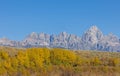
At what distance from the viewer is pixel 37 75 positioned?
24.0 m

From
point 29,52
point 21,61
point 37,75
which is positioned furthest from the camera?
point 29,52

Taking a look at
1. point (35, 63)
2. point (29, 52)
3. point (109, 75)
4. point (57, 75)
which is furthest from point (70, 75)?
point (29, 52)

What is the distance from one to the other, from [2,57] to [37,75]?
5736 centimetres

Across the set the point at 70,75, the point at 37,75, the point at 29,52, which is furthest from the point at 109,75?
the point at 29,52

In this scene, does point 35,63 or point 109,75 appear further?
point 35,63

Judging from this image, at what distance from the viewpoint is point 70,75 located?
22281 mm

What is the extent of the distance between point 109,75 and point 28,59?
5716cm

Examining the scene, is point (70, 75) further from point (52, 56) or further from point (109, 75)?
point (52, 56)

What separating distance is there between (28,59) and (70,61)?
11.0 metres

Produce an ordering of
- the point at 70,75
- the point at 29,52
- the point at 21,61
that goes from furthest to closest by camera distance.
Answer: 1. the point at 29,52
2. the point at 21,61
3. the point at 70,75

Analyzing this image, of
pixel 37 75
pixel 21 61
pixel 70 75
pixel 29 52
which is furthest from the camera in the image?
pixel 29 52

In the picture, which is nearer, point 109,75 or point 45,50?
point 109,75

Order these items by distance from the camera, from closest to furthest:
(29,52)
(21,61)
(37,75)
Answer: (37,75) → (21,61) → (29,52)

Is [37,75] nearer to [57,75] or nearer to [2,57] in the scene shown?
[57,75]
